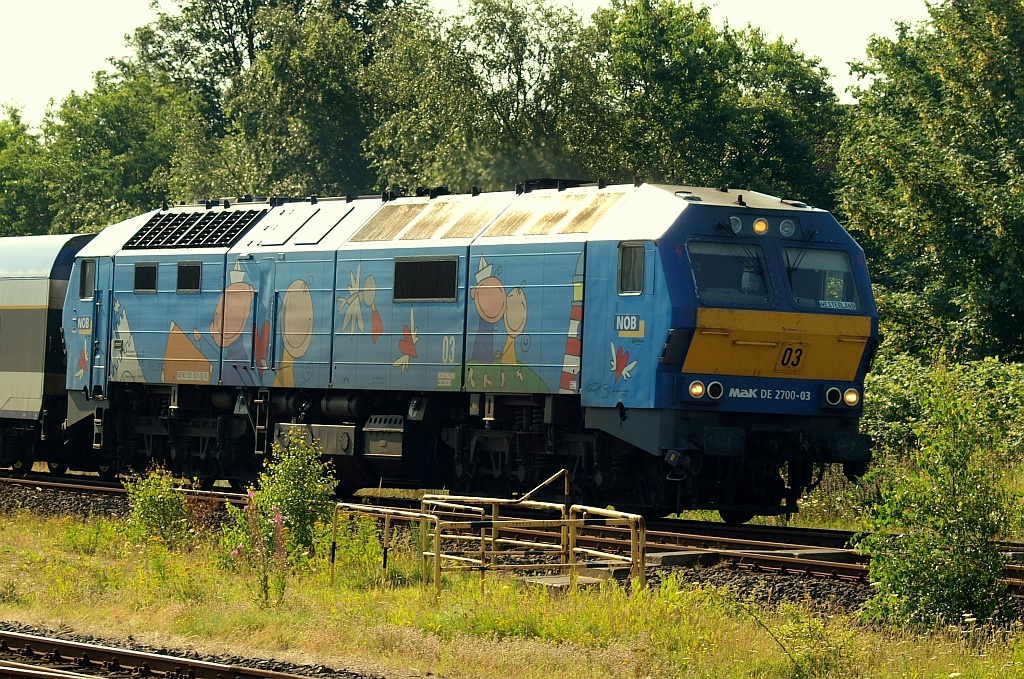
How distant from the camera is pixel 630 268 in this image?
1856 cm

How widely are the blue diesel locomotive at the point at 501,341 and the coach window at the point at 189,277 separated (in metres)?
0.03

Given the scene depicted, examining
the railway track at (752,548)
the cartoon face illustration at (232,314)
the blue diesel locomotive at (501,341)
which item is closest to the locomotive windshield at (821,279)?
the blue diesel locomotive at (501,341)

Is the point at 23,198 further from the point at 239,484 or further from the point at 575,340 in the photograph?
the point at 575,340

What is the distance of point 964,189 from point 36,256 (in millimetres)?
17024

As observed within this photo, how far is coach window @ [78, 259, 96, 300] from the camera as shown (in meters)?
25.5

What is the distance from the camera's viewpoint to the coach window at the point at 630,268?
18.4 meters

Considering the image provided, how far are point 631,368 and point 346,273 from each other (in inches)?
202

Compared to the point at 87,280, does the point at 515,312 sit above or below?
below

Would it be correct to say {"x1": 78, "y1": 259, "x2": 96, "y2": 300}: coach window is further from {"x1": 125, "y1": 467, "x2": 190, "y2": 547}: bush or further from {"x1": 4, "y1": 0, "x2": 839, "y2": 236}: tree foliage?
{"x1": 4, "y1": 0, "x2": 839, "y2": 236}: tree foliage

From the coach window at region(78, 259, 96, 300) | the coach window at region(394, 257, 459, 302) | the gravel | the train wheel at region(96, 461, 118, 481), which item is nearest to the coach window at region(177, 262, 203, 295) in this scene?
the coach window at region(78, 259, 96, 300)

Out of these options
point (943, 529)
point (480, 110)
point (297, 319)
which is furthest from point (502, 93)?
point (943, 529)

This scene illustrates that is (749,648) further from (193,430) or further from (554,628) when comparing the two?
(193,430)

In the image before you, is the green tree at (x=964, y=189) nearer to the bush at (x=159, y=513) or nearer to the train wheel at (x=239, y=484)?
the train wheel at (x=239, y=484)

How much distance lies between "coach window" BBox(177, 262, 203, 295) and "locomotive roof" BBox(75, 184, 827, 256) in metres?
0.32
